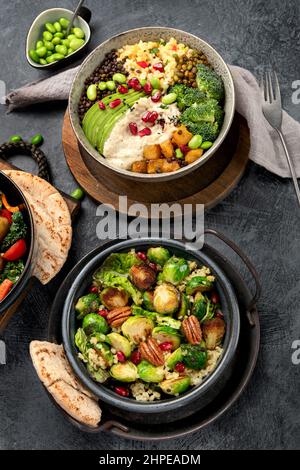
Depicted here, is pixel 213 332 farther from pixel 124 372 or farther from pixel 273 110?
pixel 273 110

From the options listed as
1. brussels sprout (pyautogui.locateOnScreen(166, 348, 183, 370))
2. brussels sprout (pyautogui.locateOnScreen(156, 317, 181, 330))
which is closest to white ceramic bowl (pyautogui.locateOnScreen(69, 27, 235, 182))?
brussels sprout (pyautogui.locateOnScreen(156, 317, 181, 330))

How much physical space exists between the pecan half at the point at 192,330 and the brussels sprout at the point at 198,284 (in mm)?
211

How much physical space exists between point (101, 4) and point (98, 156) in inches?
65.1

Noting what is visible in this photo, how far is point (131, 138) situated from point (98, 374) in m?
1.88

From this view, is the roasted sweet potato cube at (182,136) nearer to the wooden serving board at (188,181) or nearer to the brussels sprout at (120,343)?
the wooden serving board at (188,181)

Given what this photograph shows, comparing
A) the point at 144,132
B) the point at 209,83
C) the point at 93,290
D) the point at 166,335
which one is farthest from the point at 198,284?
the point at 209,83

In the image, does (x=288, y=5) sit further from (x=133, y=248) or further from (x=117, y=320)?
(x=117, y=320)

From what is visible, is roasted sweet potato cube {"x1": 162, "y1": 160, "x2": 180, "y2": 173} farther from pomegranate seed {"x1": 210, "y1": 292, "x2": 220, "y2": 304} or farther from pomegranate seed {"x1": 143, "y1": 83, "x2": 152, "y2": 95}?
pomegranate seed {"x1": 210, "y1": 292, "x2": 220, "y2": 304}

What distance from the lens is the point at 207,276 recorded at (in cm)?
517

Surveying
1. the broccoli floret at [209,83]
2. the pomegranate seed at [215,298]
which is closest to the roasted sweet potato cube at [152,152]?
the broccoli floret at [209,83]

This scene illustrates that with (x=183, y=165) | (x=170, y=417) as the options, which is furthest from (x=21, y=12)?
(x=170, y=417)

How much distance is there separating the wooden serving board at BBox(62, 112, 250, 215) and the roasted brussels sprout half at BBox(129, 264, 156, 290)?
662 mm

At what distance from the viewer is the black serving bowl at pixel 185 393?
4.84m
